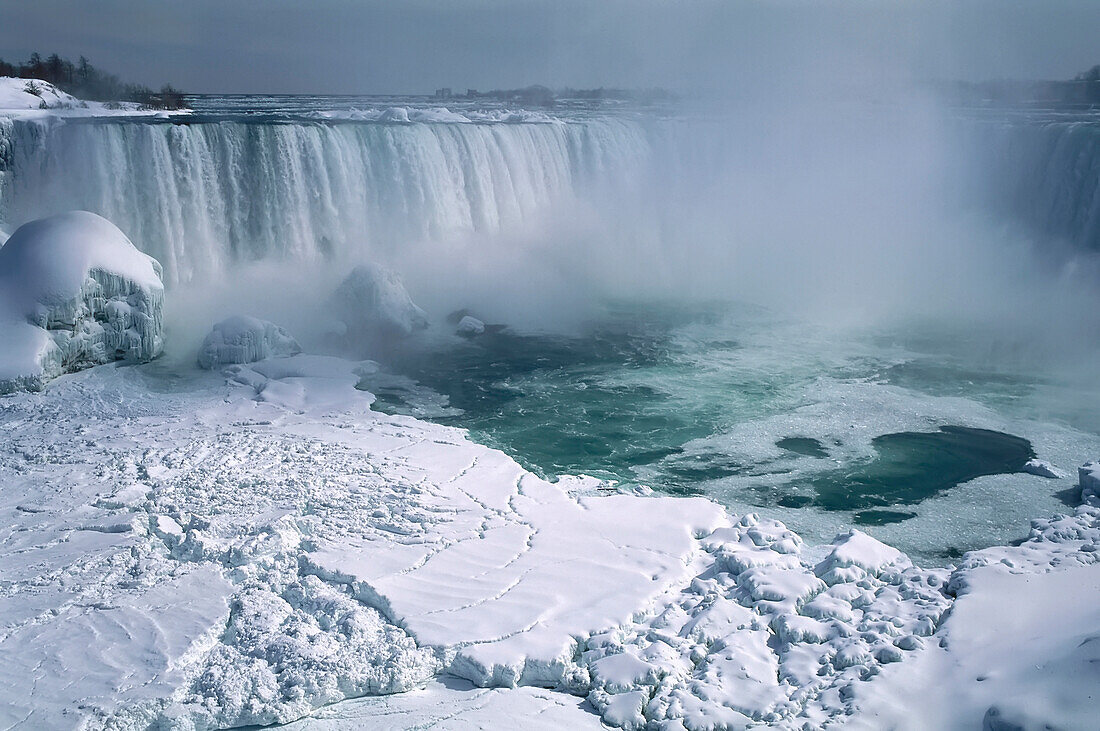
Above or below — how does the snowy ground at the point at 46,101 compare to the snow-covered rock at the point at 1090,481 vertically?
above

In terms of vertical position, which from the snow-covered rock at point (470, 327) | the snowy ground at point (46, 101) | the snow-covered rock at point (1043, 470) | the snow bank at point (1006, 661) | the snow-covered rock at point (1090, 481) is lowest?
the snow-covered rock at point (470, 327)

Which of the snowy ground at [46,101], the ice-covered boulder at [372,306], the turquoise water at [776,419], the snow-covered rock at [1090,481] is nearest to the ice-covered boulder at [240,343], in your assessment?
the turquoise water at [776,419]

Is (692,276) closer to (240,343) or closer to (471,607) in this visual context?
(240,343)

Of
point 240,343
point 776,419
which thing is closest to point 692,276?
point 776,419

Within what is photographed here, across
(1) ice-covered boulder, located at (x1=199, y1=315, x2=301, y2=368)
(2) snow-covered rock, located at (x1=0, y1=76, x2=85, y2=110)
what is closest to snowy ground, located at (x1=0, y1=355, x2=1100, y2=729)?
(1) ice-covered boulder, located at (x1=199, y1=315, x2=301, y2=368)

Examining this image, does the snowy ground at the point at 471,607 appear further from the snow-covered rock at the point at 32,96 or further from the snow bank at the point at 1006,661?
the snow-covered rock at the point at 32,96

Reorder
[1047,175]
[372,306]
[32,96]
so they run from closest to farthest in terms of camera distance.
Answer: [372,306] → [32,96] → [1047,175]
